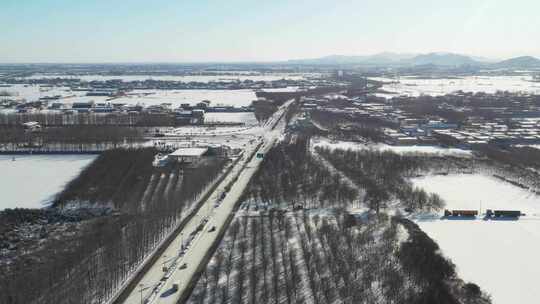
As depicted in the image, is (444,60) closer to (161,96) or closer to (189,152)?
(161,96)

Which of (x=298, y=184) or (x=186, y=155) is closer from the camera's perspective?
(x=298, y=184)

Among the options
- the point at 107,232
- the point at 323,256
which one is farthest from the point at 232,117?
the point at 323,256

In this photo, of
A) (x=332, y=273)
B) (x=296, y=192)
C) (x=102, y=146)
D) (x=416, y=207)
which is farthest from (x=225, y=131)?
(x=332, y=273)

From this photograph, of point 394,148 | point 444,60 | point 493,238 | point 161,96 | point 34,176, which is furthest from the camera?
point 444,60

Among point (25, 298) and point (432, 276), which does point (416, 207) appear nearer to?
point (432, 276)

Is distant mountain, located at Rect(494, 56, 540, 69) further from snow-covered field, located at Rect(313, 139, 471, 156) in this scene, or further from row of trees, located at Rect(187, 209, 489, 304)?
row of trees, located at Rect(187, 209, 489, 304)

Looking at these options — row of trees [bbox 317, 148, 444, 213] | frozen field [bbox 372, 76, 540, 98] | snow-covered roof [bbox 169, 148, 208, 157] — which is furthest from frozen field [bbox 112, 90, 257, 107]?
row of trees [bbox 317, 148, 444, 213]

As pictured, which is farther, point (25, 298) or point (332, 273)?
point (332, 273)

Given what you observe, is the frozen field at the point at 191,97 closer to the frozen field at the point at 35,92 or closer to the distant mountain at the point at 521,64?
the frozen field at the point at 35,92
